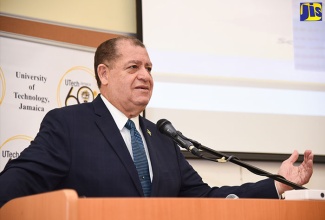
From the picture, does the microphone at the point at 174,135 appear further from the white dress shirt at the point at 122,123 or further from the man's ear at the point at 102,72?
the man's ear at the point at 102,72

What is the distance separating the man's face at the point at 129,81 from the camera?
Answer: 9.13 feet

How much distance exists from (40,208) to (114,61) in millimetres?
1330

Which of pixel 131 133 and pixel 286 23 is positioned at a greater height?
pixel 286 23

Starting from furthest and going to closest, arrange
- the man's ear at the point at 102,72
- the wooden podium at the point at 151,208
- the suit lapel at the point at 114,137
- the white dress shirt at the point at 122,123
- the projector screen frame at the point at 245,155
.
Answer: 1. the projector screen frame at the point at 245,155
2. the man's ear at the point at 102,72
3. the white dress shirt at the point at 122,123
4. the suit lapel at the point at 114,137
5. the wooden podium at the point at 151,208

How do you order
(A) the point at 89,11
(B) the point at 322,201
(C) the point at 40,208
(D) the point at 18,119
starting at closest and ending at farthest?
1. (C) the point at 40,208
2. (B) the point at 322,201
3. (D) the point at 18,119
4. (A) the point at 89,11

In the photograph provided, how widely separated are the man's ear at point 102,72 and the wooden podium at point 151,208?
110 cm

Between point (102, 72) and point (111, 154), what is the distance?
548 millimetres

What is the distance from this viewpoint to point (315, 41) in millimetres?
4203

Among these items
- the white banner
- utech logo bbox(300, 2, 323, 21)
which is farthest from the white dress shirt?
utech logo bbox(300, 2, 323, 21)

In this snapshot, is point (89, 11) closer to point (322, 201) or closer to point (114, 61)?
point (114, 61)

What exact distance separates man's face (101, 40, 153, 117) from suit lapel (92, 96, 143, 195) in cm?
10

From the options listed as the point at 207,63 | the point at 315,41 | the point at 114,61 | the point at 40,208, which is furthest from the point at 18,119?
the point at 315,41

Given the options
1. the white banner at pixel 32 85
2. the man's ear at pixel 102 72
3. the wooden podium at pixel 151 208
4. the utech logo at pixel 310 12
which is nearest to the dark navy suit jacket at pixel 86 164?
the man's ear at pixel 102 72

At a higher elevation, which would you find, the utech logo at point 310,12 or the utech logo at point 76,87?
the utech logo at point 310,12
